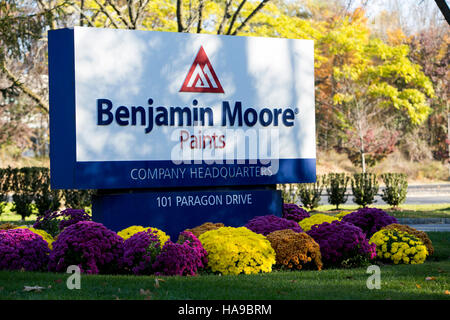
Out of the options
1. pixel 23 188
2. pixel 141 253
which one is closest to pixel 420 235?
pixel 141 253

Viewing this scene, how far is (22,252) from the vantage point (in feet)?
28.9

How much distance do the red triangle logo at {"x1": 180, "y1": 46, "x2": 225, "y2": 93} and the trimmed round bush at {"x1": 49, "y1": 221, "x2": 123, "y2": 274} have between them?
3.57 metres

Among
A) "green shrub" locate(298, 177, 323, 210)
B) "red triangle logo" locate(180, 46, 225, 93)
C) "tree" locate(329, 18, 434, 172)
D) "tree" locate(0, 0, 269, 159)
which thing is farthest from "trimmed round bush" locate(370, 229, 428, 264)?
"tree" locate(329, 18, 434, 172)

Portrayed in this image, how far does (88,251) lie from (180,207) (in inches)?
Answer: 113

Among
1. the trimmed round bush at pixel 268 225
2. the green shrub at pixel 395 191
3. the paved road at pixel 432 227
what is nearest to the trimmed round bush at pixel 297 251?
the trimmed round bush at pixel 268 225

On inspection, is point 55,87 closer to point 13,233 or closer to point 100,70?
point 100,70

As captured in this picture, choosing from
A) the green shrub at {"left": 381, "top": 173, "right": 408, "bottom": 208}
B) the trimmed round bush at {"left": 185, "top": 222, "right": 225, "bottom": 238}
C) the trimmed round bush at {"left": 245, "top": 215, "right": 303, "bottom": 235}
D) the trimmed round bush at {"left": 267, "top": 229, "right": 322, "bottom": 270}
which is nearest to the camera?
the trimmed round bush at {"left": 267, "top": 229, "right": 322, "bottom": 270}

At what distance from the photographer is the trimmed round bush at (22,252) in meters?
8.65

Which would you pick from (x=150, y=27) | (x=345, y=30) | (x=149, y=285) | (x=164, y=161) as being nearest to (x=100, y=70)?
(x=164, y=161)

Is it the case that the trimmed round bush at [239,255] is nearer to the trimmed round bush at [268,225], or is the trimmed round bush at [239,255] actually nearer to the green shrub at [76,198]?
the trimmed round bush at [268,225]

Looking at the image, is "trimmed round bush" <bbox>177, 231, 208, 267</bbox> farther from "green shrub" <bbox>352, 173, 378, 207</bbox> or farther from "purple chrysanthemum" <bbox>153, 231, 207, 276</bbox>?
"green shrub" <bbox>352, 173, 378, 207</bbox>

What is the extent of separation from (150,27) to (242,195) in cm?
1635

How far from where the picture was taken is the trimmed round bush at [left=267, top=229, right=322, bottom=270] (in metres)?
9.04

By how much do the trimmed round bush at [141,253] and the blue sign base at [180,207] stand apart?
1946mm
